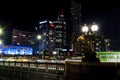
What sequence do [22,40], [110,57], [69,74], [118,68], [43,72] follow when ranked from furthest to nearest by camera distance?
1. [22,40]
2. [110,57]
3. [43,72]
4. [69,74]
5. [118,68]

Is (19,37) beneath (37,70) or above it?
above

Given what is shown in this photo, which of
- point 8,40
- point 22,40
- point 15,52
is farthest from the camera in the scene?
point 22,40

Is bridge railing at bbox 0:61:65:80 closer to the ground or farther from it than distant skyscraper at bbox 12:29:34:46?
closer to the ground

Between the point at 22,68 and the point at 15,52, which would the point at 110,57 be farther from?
the point at 15,52

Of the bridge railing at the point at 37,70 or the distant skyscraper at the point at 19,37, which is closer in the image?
the bridge railing at the point at 37,70

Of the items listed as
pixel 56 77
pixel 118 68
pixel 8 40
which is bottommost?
pixel 56 77

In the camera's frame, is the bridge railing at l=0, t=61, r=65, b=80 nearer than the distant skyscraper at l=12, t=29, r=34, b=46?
Yes

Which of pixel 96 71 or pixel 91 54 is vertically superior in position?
pixel 91 54

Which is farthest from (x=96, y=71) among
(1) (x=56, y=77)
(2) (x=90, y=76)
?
(1) (x=56, y=77)

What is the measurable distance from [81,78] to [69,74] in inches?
61.4

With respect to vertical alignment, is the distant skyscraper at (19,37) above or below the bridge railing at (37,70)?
above

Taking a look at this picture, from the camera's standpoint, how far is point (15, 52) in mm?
123750

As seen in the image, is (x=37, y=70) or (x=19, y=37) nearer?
(x=37, y=70)

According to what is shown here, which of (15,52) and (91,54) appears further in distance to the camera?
(15,52)
